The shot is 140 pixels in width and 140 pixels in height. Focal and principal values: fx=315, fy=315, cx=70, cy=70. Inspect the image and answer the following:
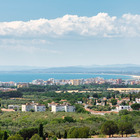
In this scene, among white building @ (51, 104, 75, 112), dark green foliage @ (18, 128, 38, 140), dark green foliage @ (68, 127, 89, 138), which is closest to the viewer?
dark green foliage @ (68, 127, 89, 138)

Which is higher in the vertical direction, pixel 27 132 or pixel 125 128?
pixel 125 128

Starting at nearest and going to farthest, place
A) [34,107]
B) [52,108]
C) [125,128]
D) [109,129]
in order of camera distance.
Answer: [109,129], [125,128], [52,108], [34,107]

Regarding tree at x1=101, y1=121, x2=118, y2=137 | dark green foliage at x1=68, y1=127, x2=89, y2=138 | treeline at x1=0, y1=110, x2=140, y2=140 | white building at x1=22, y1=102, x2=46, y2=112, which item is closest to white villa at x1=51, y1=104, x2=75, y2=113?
white building at x1=22, y1=102, x2=46, y2=112

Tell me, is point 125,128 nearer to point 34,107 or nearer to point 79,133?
point 79,133

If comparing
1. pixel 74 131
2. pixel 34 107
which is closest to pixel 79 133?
pixel 74 131

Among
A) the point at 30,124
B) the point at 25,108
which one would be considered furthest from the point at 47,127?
the point at 25,108

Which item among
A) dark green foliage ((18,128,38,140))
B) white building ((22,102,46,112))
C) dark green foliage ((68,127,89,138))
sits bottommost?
white building ((22,102,46,112))

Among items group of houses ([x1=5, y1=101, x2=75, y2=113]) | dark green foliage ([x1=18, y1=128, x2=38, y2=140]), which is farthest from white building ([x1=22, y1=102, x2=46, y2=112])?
dark green foliage ([x1=18, y1=128, x2=38, y2=140])

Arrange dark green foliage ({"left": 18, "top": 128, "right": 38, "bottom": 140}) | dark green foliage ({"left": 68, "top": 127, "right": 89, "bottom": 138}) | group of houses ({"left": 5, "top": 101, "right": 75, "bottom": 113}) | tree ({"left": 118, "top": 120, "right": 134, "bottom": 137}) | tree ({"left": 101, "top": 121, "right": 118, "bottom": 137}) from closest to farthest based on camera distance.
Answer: dark green foliage ({"left": 68, "top": 127, "right": 89, "bottom": 138}) → dark green foliage ({"left": 18, "top": 128, "right": 38, "bottom": 140}) → tree ({"left": 101, "top": 121, "right": 118, "bottom": 137}) → tree ({"left": 118, "top": 120, "right": 134, "bottom": 137}) → group of houses ({"left": 5, "top": 101, "right": 75, "bottom": 113})

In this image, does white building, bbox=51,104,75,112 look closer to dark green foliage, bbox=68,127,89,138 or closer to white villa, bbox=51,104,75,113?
white villa, bbox=51,104,75,113

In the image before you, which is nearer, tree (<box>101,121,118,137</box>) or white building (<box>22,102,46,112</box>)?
tree (<box>101,121,118,137</box>)

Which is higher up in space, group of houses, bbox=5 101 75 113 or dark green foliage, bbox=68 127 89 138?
dark green foliage, bbox=68 127 89 138

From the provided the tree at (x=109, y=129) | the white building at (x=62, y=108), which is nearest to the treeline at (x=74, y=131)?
the tree at (x=109, y=129)

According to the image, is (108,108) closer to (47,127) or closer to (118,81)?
(47,127)
